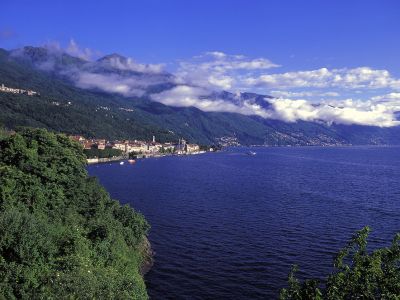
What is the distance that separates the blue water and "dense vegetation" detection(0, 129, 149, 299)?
519 cm

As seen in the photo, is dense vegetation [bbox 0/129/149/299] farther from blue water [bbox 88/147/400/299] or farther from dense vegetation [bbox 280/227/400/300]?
dense vegetation [bbox 280/227/400/300]

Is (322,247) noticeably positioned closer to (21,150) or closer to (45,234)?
(45,234)

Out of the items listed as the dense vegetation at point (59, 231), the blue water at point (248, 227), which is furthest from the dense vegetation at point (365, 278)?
the blue water at point (248, 227)

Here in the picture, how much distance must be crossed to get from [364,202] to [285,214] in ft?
65.6

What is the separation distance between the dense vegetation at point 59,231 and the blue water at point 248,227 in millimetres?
5187

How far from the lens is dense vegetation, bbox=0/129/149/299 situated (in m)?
26.2

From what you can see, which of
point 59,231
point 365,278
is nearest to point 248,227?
point 59,231

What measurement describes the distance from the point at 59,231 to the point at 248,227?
31705 mm

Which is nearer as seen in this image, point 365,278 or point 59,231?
point 365,278

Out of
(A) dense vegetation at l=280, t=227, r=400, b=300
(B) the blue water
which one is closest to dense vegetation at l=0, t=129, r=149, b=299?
(B) the blue water

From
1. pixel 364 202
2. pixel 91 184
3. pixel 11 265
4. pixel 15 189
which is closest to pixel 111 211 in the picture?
pixel 91 184

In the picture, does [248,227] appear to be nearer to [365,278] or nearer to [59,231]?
[59,231]

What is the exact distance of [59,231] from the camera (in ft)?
115

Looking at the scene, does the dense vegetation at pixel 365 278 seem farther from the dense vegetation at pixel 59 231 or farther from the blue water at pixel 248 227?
the blue water at pixel 248 227
